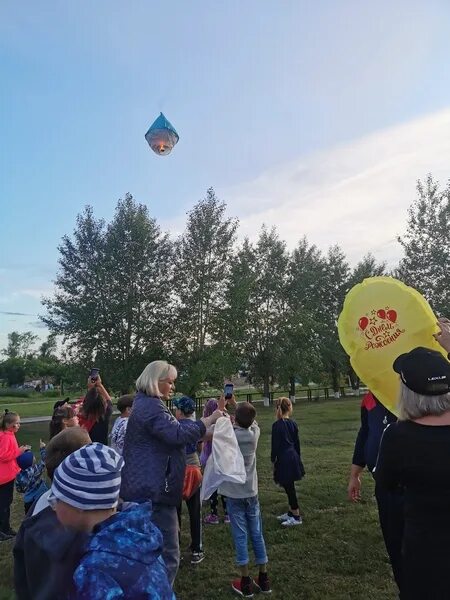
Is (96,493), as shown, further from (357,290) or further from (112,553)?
(357,290)

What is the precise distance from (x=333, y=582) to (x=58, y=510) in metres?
3.71

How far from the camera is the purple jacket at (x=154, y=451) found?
3.20 m

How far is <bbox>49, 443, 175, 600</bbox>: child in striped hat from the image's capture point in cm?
141

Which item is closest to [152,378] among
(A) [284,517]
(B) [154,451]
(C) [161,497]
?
(B) [154,451]

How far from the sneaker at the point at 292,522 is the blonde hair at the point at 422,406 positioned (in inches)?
168

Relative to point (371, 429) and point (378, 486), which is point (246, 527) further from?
point (378, 486)

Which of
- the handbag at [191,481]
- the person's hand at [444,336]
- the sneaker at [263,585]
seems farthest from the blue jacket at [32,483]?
the person's hand at [444,336]

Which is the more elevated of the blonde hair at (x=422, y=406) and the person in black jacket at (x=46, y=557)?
the blonde hair at (x=422, y=406)

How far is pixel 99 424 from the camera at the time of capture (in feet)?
18.3

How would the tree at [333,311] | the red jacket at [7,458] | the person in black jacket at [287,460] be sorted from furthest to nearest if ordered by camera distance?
1. the tree at [333,311]
2. the red jacket at [7,458]
3. the person in black jacket at [287,460]

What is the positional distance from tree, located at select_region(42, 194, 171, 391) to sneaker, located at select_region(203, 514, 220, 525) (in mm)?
15975

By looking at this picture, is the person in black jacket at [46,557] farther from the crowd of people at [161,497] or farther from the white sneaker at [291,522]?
the white sneaker at [291,522]

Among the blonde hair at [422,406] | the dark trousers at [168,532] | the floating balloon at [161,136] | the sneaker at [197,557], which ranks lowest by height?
the sneaker at [197,557]

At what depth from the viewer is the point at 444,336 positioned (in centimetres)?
298
